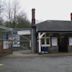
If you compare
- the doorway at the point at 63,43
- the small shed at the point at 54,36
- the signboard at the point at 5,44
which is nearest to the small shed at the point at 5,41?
the signboard at the point at 5,44

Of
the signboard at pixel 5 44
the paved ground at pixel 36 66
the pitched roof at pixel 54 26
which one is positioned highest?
the pitched roof at pixel 54 26

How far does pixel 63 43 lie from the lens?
1555 inches

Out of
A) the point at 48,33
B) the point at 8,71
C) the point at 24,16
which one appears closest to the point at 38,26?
the point at 48,33

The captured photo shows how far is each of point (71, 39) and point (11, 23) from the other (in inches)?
1421

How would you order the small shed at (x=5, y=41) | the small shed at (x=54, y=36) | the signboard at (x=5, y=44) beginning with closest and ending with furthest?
the small shed at (x=5, y=41)
the signboard at (x=5, y=44)
the small shed at (x=54, y=36)

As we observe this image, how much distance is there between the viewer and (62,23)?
39.9 meters

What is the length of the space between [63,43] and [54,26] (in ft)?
9.75

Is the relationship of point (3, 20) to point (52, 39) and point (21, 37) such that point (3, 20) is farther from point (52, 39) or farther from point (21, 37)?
point (52, 39)

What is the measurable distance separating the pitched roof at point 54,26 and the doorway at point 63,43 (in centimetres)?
172

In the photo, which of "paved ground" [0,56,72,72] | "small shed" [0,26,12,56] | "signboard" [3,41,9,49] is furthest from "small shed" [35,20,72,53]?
"paved ground" [0,56,72,72]

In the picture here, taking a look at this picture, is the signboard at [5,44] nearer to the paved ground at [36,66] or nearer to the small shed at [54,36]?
the small shed at [54,36]

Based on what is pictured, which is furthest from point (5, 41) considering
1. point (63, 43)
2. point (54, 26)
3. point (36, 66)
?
point (36, 66)

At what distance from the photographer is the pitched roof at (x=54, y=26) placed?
37.0 metres

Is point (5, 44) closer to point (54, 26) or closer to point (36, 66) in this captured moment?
point (54, 26)
